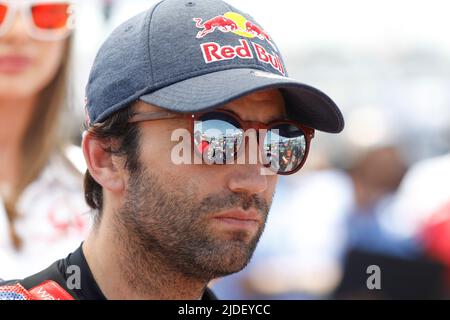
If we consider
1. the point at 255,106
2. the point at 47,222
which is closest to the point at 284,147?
the point at 255,106

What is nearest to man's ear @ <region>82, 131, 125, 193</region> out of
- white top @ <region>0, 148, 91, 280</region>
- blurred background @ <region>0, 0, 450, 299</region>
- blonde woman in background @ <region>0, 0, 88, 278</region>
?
white top @ <region>0, 148, 91, 280</region>

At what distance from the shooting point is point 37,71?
401 centimetres

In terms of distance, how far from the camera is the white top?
3850 millimetres

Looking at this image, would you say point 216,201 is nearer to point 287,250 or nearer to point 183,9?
point 183,9

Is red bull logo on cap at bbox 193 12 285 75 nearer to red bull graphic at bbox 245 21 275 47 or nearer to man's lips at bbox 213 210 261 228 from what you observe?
red bull graphic at bbox 245 21 275 47

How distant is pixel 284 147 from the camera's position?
226 cm

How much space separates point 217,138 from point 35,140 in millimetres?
2174

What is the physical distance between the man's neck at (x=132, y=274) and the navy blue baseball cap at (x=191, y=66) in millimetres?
370

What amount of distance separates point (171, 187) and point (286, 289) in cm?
331

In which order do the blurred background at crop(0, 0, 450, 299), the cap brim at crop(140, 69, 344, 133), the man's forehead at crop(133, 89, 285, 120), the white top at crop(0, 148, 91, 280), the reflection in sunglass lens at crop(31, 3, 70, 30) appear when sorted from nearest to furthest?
the cap brim at crop(140, 69, 344, 133), the man's forehead at crop(133, 89, 285, 120), the white top at crop(0, 148, 91, 280), the reflection in sunglass lens at crop(31, 3, 70, 30), the blurred background at crop(0, 0, 450, 299)

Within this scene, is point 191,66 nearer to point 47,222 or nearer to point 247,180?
point 247,180

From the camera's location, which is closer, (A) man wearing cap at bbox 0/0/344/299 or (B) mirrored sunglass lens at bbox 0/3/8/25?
(A) man wearing cap at bbox 0/0/344/299

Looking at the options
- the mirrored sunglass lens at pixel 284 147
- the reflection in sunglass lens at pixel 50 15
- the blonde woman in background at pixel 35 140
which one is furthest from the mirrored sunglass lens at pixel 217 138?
the reflection in sunglass lens at pixel 50 15

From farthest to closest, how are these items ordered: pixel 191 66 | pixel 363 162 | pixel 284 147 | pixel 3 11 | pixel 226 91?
1. pixel 363 162
2. pixel 3 11
3. pixel 284 147
4. pixel 191 66
5. pixel 226 91
